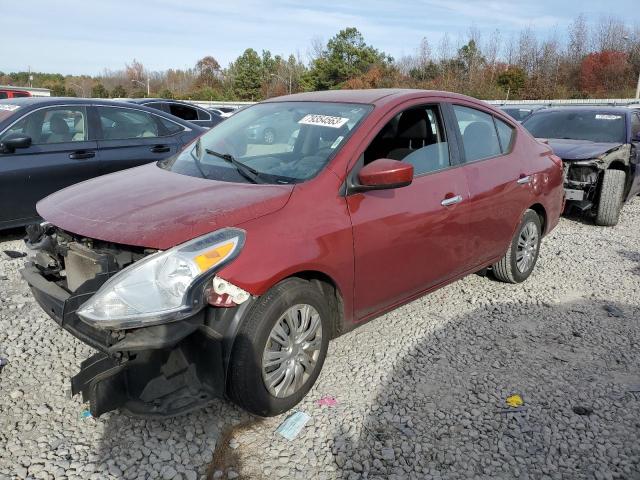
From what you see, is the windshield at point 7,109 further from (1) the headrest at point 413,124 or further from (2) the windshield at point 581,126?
(2) the windshield at point 581,126

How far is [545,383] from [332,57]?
56.8 m

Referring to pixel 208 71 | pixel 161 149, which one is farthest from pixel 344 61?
pixel 161 149

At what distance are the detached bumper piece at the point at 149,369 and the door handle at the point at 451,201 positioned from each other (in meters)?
1.88

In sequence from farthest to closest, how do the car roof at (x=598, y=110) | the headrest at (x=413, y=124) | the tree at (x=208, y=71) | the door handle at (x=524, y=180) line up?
the tree at (x=208, y=71) < the car roof at (x=598, y=110) < the door handle at (x=524, y=180) < the headrest at (x=413, y=124)

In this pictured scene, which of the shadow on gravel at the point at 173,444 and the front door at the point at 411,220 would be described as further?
the front door at the point at 411,220

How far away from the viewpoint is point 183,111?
13.1 m

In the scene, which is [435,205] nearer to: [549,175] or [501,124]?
[501,124]

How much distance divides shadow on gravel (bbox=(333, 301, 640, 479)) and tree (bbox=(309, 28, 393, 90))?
173 feet

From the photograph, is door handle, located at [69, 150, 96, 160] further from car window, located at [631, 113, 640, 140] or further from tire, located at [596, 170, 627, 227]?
car window, located at [631, 113, 640, 140]

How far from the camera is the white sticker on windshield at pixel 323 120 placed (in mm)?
3305

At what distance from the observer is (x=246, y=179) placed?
3041mm

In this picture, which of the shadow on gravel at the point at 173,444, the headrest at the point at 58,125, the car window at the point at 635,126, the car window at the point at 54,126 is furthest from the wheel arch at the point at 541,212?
the headrest at the point at 58,125

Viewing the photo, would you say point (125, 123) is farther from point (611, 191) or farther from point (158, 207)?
point (611, 191)

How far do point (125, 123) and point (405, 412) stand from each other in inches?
200
